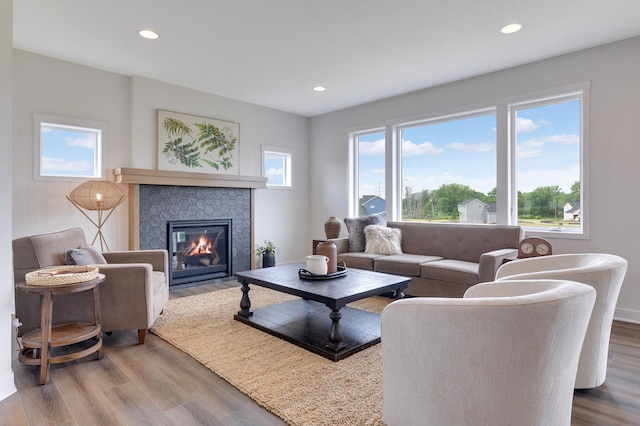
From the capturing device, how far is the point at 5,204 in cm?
206

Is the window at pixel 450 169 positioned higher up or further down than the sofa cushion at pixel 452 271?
higher up

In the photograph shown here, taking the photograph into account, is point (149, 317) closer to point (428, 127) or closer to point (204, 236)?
point (204, 236)

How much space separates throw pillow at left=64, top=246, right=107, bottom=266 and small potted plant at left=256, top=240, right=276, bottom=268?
279 cm

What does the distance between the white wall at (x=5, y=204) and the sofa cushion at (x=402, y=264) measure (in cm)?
323

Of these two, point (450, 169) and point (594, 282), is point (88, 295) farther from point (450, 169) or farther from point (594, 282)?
point (450, 169)

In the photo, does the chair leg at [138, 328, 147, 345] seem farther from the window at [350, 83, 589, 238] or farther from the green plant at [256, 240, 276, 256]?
the window at [350, 83, 589, 238]

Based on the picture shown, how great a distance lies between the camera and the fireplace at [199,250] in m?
4.74

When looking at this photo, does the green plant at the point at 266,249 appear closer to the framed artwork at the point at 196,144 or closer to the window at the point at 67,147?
the framed artwork at the point at 196,144

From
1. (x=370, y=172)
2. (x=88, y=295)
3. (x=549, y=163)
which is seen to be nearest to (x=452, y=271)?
(x=549, y=163)

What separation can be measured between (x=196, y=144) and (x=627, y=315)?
17.2 ft

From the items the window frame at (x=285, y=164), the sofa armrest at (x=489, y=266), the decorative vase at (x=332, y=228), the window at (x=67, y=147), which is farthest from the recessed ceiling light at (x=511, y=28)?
the window at (x=67, y=147)

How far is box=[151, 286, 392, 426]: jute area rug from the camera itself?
1.87 m

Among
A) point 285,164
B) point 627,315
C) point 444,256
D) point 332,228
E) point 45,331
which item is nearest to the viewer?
point 45,331

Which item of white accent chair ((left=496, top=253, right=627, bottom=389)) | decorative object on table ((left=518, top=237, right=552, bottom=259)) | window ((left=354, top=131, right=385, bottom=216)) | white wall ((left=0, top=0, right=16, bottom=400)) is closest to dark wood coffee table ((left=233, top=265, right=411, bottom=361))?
white accent chair ((left=496, top=253, right=627, bottom=389))
